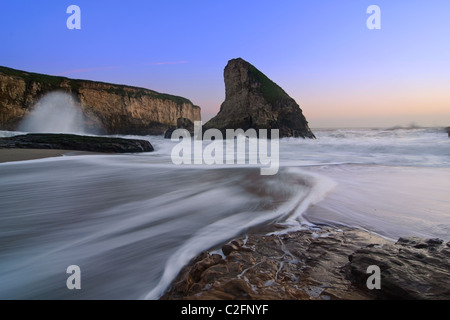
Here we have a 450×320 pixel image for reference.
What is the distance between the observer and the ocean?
1.64 meters

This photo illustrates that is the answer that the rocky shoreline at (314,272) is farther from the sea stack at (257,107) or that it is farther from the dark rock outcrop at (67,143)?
the sea stack at (257,107)

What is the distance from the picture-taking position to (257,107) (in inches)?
977

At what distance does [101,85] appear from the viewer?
120 feet

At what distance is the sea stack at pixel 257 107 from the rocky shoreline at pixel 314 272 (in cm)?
2253

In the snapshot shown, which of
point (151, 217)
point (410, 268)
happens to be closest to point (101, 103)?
point (151, 217)

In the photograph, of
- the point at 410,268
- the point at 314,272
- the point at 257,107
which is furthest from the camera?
the point at 257,107

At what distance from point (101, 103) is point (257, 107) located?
26781mm

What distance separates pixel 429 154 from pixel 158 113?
4386 centimetres

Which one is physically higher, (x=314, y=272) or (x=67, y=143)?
(x=67, y=143)

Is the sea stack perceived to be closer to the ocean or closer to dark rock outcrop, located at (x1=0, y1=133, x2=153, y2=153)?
dark rock outcrop, located at (x1=0, y1=133, x2=153, y2=153)

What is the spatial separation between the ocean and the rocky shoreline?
0.32 m

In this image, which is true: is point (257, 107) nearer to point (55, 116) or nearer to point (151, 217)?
point (151, 217)
